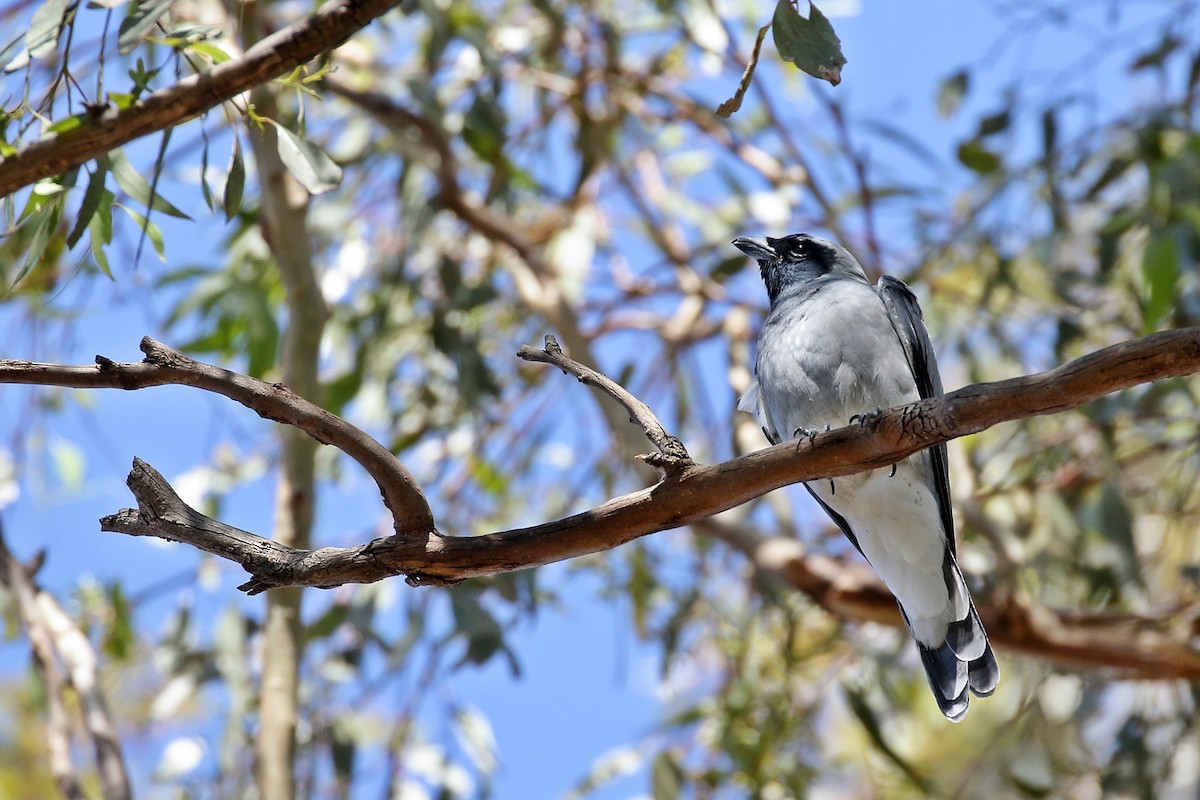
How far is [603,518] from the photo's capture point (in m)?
1.95

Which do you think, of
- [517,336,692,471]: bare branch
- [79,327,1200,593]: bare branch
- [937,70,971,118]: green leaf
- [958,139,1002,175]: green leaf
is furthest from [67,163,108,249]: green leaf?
[937,70,971,118]: green leaf

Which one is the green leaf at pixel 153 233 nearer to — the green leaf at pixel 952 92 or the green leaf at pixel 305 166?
the green leaf at pixel 305 166

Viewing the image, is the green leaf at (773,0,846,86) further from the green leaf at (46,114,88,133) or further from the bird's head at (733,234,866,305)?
the bird's head at (733,234,866,305)

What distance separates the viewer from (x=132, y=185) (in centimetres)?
227

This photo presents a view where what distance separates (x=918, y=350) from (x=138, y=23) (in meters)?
2.00

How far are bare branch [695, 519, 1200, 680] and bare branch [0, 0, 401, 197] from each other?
215 cm

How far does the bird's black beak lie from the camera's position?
11.8 feet

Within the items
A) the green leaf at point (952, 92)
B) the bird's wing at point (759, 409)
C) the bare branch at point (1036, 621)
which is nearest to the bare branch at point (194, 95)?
the bird's wing at point (759, 409)

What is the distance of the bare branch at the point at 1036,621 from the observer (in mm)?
3543

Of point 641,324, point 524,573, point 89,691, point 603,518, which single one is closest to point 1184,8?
point 641,324

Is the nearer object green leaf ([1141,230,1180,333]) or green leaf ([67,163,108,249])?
green leaf ([67,163,108,249])

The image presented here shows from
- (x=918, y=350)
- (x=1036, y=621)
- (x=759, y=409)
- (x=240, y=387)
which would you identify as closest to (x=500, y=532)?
(x=240, y=387)

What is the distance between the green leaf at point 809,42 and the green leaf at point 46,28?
1.17 meters

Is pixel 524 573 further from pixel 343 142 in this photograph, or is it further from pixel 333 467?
pixel 343 142
